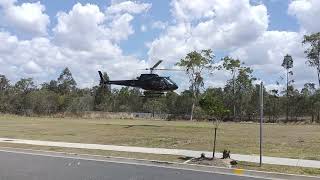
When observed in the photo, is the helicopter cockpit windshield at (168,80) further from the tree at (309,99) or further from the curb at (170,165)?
the tree at (309,99)

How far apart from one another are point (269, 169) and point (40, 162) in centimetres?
795

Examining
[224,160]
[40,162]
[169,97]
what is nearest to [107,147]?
[40,162]

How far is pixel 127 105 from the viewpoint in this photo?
12131cm

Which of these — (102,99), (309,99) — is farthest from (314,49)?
(102,99)

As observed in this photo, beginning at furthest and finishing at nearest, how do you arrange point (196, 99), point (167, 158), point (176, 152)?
1. point (196, 99)
2. point (176, 152)
3. point (167, 158)

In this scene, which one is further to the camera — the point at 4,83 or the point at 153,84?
the point at 4,83

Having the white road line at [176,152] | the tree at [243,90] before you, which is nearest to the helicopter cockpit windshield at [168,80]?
the white road line at [176,152]

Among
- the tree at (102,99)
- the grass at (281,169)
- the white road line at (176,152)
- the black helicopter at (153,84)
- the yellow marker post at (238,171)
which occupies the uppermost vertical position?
the tree at (102,99)

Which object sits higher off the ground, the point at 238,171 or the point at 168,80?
the point at 168,80

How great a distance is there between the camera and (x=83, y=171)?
53.5ft

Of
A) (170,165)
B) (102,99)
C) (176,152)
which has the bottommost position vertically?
(170,165)

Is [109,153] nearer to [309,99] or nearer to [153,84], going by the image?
[153,84]

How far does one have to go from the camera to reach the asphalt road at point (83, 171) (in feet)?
48.6

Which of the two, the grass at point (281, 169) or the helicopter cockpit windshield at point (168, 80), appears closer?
the grass at point (281, 169)
